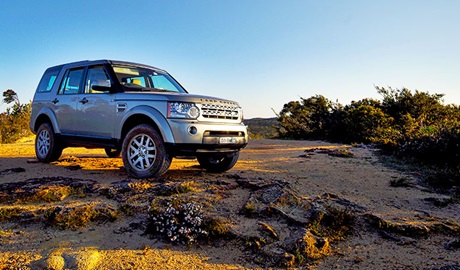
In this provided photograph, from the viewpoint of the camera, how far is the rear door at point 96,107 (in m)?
6.05

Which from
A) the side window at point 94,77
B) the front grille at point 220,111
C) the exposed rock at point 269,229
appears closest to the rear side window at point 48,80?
the side window at point 94,77

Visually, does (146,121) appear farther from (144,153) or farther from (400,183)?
(400,183)

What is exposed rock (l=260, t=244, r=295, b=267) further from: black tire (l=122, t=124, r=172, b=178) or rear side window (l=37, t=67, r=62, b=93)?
rear side window (l=37, t=67, r=62, b=93)

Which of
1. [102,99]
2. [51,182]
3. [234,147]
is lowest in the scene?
[51,182]

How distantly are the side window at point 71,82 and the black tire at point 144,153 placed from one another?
2.07 metres

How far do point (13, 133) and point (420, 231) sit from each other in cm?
1685

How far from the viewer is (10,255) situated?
10.8 feet

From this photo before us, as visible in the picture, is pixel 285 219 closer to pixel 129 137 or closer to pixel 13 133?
pixel 129 137

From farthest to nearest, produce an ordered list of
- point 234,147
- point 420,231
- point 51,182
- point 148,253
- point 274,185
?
point 234,147 → point 51,182 → point 274,185 → point 420,231 → point 148,253

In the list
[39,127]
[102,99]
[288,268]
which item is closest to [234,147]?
[102,99]

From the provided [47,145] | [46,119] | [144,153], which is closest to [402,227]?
[144,153]

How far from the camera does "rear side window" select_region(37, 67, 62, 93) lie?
7531 millimetres

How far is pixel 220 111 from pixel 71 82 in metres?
3.32

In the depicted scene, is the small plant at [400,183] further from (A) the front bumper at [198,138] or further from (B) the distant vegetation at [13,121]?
(B) the distant vegetation at [13,121]
